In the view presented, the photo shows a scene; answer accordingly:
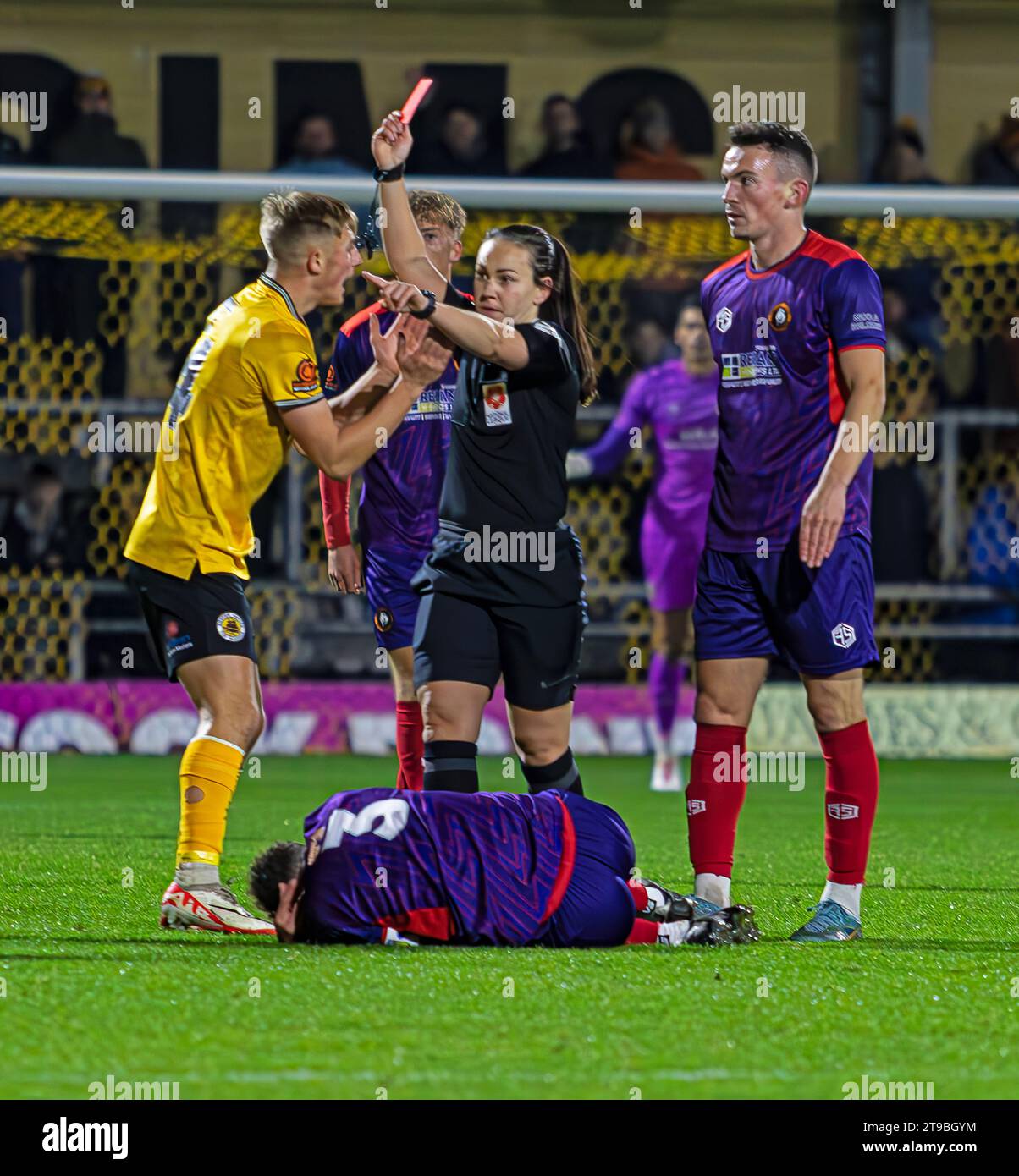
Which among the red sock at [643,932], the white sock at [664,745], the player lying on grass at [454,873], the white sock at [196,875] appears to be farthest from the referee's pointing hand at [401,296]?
the white sock at [664,745]

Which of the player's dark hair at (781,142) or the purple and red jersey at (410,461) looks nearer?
the player's dark hair at (781,142)

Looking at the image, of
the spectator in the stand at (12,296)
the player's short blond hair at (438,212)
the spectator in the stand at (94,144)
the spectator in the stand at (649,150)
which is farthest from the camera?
the spectator in the stand at (649,150)

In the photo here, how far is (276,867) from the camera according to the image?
4.38 meters

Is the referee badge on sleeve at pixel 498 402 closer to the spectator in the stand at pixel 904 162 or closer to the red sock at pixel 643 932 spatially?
the red sock at pixel 643 932

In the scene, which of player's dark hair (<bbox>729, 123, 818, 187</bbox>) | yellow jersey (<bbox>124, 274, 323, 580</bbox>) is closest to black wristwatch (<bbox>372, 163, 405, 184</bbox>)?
yellow jersey (<bbox>124, 274, 323, 580</bbox>)

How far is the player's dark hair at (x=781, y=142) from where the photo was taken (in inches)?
196

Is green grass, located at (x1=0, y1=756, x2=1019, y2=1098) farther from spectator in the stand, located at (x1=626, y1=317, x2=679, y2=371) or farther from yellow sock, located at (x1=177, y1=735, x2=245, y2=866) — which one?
spectator in the stand, located at (x1=626, y1=317, x2=679, y2=371)

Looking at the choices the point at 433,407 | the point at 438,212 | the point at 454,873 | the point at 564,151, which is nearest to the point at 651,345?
the point at 564,151

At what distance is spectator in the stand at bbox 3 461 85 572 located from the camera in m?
11.5

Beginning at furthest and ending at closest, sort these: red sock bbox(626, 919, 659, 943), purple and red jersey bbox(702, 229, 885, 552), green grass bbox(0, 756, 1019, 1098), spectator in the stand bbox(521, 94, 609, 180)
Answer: spectator in the stand bbox(521, 94, 609, 180), purple and red jersey bbox(702, 229, 885, 552), red sock bbox(626, 919, 659, 943), green grass bbox(0, 756, 1019, 1098)

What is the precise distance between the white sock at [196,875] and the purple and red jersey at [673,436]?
469 centimetres

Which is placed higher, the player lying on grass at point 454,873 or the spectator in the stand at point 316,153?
the spectator in the stand at point 316,153

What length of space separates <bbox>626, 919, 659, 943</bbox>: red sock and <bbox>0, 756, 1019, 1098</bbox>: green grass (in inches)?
4.2
